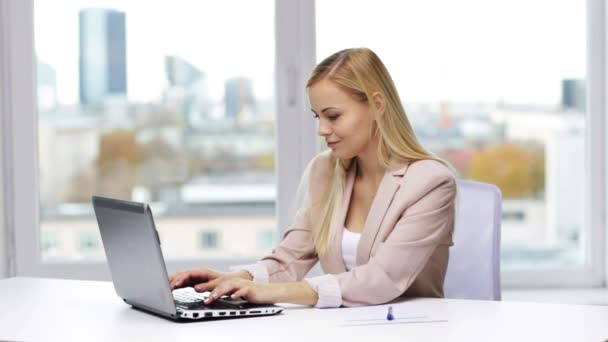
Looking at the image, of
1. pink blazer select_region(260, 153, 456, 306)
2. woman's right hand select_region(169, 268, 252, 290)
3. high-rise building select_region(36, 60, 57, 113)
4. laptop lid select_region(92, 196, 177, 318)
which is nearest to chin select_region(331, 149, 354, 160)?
pink blazer select_region(260, 153, 456, 306)

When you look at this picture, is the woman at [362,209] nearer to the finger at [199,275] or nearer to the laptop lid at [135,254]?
the finger at [199,275]

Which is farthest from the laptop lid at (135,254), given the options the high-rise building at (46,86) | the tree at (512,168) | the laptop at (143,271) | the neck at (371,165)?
the tree at (512,168)

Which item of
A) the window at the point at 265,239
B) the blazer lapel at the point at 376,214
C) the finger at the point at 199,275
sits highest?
the blazer lapel at the point at 376,214

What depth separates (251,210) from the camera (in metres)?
3.81

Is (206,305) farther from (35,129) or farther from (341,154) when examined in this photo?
(35,129)

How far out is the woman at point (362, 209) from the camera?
224 cm

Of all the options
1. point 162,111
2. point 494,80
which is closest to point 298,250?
point 162,111

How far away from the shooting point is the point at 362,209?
102 inches

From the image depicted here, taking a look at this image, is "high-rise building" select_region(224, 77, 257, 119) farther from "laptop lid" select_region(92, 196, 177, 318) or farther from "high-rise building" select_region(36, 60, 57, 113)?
"laptop lid" select_region(92, 196, 177, 318)

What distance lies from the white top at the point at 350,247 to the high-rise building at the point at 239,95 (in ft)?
4.47

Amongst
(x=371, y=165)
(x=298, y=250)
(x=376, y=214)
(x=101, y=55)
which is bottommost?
(x=298, y=250)

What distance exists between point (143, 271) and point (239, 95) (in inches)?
72.4

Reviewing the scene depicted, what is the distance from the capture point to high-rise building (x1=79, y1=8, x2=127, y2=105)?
379 cm

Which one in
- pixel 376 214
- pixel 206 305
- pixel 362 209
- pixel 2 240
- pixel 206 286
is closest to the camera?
pixel 206 305
